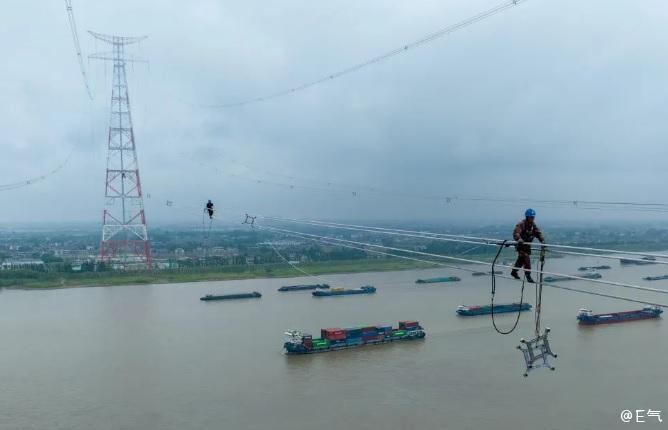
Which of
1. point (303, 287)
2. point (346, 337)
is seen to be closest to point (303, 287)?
point (303, 287)

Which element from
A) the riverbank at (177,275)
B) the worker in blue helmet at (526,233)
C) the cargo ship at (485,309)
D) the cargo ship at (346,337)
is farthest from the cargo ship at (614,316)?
the riverbank at (177,275)

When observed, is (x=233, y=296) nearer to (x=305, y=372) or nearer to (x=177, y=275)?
(x=177, y=275)

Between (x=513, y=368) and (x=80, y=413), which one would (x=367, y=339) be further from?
(x=80, y=413)

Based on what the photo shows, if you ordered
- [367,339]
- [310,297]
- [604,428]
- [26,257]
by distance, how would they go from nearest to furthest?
[604,428] < [367,339] < [310,297] < [26,257]

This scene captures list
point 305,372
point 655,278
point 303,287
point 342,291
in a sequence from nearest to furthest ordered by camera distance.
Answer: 1. point 305,372
2. point 342,291
3. point 303,287
4. point 655,278

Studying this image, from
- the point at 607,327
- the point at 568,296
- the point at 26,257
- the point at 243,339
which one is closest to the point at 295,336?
the point at 243,339

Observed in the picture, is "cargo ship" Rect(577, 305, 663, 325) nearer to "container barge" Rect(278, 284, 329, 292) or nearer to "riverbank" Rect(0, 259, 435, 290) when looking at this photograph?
"container barge" Rect(278, 284, 329, 292)
